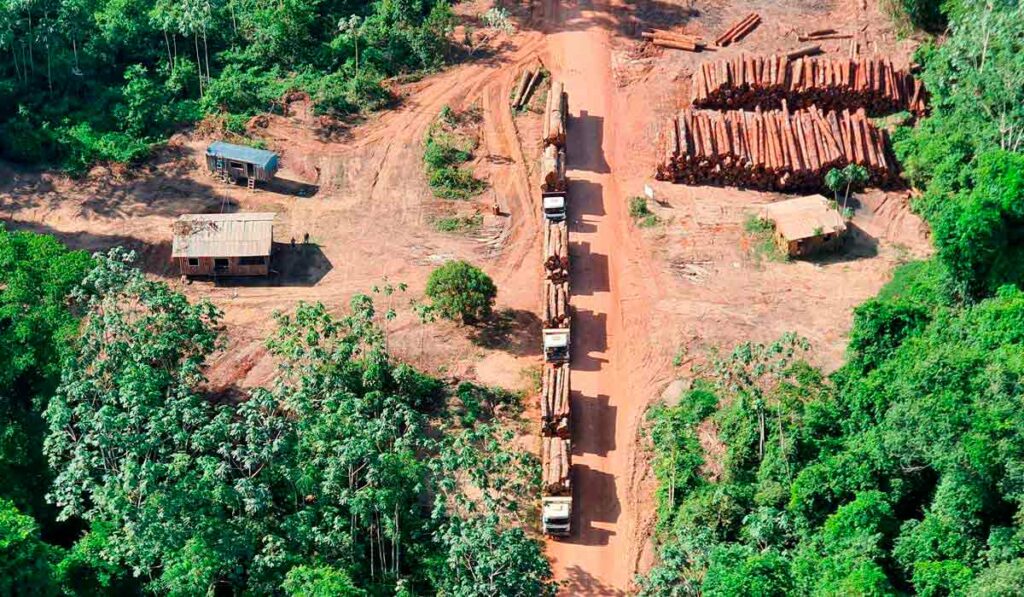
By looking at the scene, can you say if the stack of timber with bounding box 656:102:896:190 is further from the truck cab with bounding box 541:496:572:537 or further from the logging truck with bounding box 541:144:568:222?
the truck cab with bounding box 541:496:572:537

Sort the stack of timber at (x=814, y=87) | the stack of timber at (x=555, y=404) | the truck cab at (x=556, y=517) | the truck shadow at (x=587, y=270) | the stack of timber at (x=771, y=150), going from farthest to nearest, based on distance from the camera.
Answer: the stack of timber at (x=814, y=87) < the stack of timber at (x=771, y=150) < the truck shadow at (x=587, y=270) < the stack of timber at (x=555, y=404) < the truck cab at (x=556, y=517)

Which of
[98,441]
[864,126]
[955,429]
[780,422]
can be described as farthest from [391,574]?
[864,126]

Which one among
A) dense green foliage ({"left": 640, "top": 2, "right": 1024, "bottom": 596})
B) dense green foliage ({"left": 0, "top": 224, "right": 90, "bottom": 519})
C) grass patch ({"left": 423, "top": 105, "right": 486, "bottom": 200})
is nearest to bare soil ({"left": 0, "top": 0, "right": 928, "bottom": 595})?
grass patch ({"left": 423, "top": 105, "right": 486, "bottom": 200})

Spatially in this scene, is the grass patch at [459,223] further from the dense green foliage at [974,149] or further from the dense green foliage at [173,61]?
the dense green foliage at [974,149]

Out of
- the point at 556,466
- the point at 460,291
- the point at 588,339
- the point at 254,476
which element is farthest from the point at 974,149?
the point at 254,476

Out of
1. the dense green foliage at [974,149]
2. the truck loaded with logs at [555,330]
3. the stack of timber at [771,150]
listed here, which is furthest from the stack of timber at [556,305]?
the dense green foliage at [974,149]

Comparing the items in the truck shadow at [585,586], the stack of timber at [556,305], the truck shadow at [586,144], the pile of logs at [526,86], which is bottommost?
the truck shadow at [585,586]

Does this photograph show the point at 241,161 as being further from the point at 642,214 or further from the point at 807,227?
the point at 807,227
